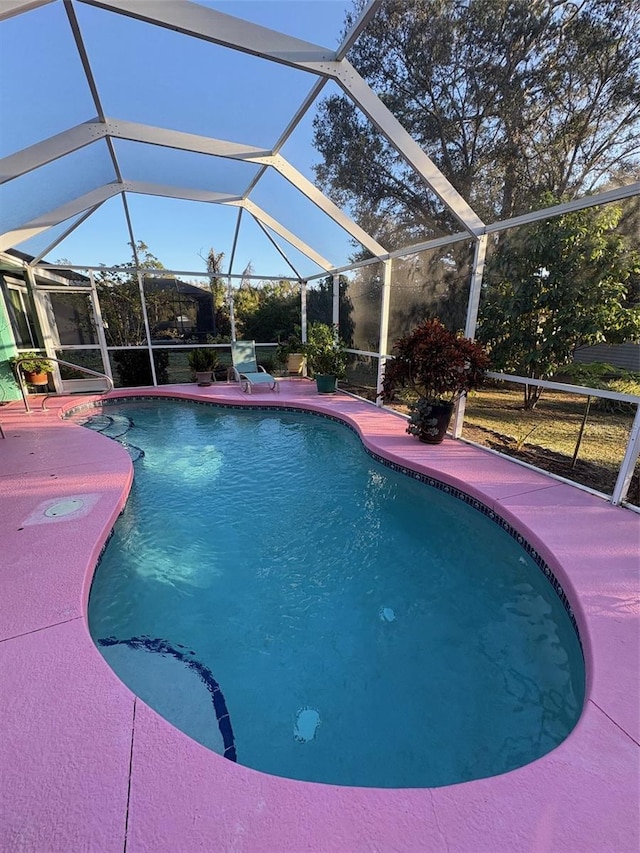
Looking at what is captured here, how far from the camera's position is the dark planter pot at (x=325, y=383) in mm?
8578

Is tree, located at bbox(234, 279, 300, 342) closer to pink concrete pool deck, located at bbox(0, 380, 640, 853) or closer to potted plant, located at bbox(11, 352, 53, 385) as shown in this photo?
potted plant, located at bbox(11, 352, 53, 385)

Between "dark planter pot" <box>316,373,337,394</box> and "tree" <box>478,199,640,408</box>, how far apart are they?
13.1ft

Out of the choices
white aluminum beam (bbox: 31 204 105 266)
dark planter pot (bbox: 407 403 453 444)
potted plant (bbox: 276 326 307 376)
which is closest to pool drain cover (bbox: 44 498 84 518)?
dark planter pot (bbox: 407 403 453 444)

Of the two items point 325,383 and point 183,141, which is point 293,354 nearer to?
point 325,383

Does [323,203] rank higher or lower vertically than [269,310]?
higher

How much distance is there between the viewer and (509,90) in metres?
3.42

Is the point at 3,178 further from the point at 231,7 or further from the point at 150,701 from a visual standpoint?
the point at 150,701

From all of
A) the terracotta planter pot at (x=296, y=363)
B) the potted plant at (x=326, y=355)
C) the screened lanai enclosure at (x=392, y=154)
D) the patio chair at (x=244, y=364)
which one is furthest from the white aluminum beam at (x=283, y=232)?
the patio chair at (x=244, y=364)

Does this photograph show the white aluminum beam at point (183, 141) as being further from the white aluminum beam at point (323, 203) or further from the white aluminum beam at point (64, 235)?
the white aluminum beam at point (64, 235)

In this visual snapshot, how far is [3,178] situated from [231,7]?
340 centimetres

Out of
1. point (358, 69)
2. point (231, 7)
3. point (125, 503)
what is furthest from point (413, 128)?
point (125, 503)

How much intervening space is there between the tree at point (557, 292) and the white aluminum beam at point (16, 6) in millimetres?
4761

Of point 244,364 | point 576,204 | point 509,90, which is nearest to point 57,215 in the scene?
point 244,364

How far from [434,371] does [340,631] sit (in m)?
A: 3.42
